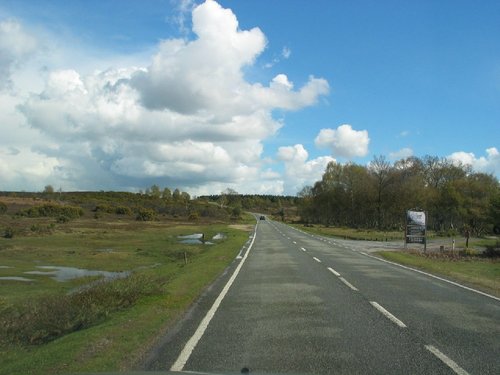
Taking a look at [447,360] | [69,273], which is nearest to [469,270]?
[447,360]

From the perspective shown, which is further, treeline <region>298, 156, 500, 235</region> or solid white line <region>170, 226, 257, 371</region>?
treeline <region>298, 156, 500, 235</region>

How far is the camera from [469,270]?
2342 cm

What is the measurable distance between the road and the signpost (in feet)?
78.7

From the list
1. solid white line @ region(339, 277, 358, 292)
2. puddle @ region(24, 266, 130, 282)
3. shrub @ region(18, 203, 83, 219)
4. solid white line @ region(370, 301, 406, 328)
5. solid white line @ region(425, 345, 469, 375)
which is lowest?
puddle @ region(24, 266, 130, 282)

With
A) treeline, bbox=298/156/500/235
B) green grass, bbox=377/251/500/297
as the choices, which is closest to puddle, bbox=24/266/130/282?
green grass, bbox=377/251/500/297

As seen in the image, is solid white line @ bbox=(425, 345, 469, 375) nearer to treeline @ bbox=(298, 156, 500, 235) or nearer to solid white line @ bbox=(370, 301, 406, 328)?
solid white line @ bbox=(370, 301, 406, 328)

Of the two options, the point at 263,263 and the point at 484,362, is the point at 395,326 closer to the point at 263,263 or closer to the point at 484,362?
the point at 484,362

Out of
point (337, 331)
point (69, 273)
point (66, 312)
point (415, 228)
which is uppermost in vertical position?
point (415, 228)

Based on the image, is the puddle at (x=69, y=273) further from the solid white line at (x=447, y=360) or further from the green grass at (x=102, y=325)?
the solid white line at (x=447, y=360)

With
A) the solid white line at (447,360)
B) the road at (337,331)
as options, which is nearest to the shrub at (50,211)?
the road at (337,331)

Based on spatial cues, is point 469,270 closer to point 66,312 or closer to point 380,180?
point 66,312

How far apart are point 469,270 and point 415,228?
15.1m

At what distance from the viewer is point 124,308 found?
1172 centimetres

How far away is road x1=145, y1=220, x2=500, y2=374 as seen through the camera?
6.45m
